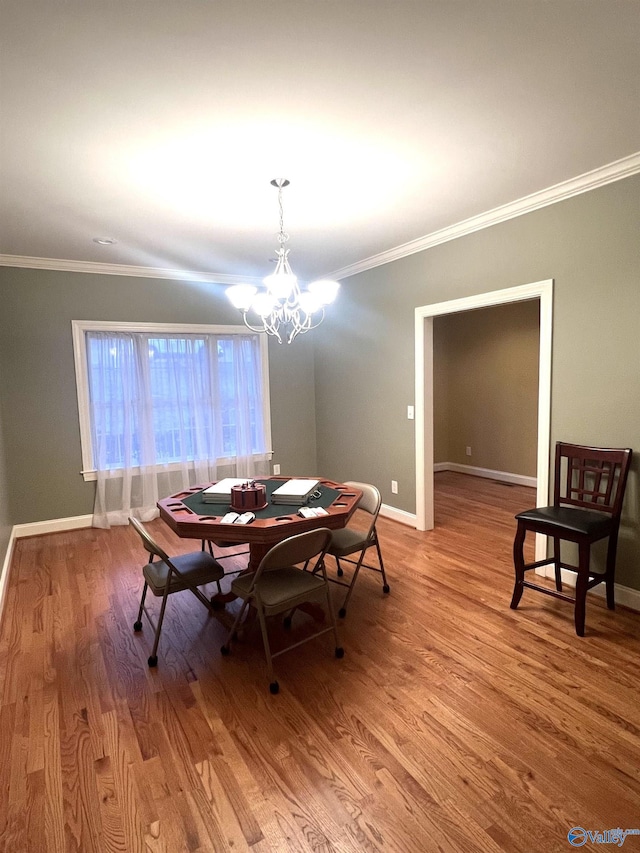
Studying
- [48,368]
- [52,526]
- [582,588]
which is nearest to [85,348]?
[48,368]

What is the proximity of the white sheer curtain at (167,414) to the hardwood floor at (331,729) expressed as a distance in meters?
1.75

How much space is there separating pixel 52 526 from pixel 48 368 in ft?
5.01

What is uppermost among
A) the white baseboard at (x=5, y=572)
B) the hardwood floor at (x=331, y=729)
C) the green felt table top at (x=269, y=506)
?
the green felt table top at (x=269, y=506)

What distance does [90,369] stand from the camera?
465 cm

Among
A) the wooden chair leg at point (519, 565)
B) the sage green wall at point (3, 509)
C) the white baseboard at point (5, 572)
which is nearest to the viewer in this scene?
the wooden chair leg at point (519, 565)

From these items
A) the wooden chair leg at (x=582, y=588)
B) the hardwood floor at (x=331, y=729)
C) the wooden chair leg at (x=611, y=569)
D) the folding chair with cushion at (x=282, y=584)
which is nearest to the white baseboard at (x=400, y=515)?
the hardwood floor at (x=331, y=729)

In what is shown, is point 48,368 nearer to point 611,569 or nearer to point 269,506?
point 269,506

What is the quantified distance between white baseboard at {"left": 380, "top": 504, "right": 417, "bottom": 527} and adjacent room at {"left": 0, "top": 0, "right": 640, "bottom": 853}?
0.04m

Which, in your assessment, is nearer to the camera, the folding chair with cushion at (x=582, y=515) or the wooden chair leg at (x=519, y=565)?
the folding chair with cushion at (x=582, y=515)

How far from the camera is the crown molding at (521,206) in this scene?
8.82 feet

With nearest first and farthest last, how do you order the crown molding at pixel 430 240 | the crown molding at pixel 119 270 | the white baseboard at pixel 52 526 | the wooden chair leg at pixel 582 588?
the wooden chair leg at pixel 582 588 → the crown molding at pixel 430 240 → the crown molding at pixel 119 270 → the white baseboard at pixel 52 526

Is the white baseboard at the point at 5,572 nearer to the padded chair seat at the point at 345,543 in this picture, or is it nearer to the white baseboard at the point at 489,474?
the padded chair seat at the point at 345,543

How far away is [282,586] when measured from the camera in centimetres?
243

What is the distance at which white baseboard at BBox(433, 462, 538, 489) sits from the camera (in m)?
6.09
